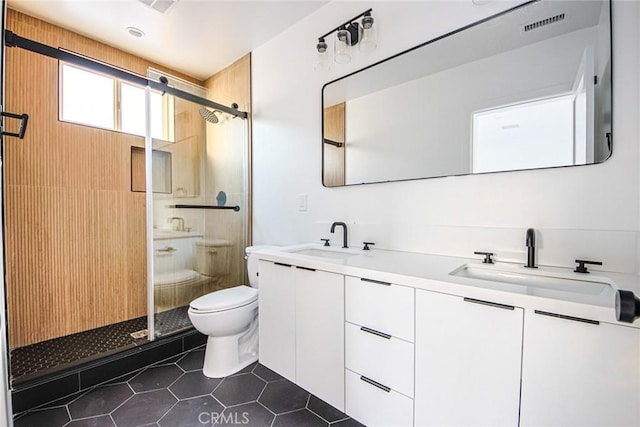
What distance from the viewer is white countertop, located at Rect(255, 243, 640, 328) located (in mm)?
787

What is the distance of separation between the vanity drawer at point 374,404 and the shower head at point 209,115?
7.38ft

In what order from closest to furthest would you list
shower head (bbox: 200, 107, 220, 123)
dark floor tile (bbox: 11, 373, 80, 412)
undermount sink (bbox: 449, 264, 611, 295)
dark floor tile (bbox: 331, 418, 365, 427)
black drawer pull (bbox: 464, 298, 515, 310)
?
black drawer pull (bbox: 464, 298, 515, 310) < undermount sink (bbox: 449, 264, 611, 295) < dark floor tile (bbox: 331, 418, 365, 427) < dark floor tile (bbox: 11, 373, 80, 412) < shower head (bbox: 200, 107, 220, 123)

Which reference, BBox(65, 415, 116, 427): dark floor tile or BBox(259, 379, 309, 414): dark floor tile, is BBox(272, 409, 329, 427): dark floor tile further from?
BBox(65, 415, 116, 427): dark floor tile

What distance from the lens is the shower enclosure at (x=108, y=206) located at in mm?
1932

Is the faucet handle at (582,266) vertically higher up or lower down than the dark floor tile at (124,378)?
higher up

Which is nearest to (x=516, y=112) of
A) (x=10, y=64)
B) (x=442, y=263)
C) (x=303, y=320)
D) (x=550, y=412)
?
(x=442, y=263)

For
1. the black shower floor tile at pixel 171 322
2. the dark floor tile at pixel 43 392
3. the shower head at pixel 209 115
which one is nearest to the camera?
the dark floor tile at pixel 43 392

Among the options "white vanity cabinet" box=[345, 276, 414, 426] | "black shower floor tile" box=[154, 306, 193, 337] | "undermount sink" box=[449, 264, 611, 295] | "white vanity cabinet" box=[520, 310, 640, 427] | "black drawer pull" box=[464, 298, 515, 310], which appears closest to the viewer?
"white vanity cabinet" box=[520, 310, 640, 427]

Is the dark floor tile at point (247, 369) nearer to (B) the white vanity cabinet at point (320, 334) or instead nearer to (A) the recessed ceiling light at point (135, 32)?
(B) the white vanity cabinet at point (320, 334)

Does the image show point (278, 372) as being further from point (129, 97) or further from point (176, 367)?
point (129, 97)

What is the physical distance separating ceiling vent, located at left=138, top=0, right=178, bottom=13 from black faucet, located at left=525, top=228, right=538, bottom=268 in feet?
8.16

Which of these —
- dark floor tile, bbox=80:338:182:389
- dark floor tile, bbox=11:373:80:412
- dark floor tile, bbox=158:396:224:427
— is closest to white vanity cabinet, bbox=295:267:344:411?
dark floor tile, bbox=158:396:224:427

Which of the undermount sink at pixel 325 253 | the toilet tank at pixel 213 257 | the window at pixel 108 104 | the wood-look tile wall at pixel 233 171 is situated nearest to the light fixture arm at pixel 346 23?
the wood-look tile wall at pixel 233 171

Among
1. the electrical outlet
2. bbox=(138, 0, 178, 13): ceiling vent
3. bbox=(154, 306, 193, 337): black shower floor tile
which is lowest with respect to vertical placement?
bbox=(154, 306, 193, 337): black shower floor tile
